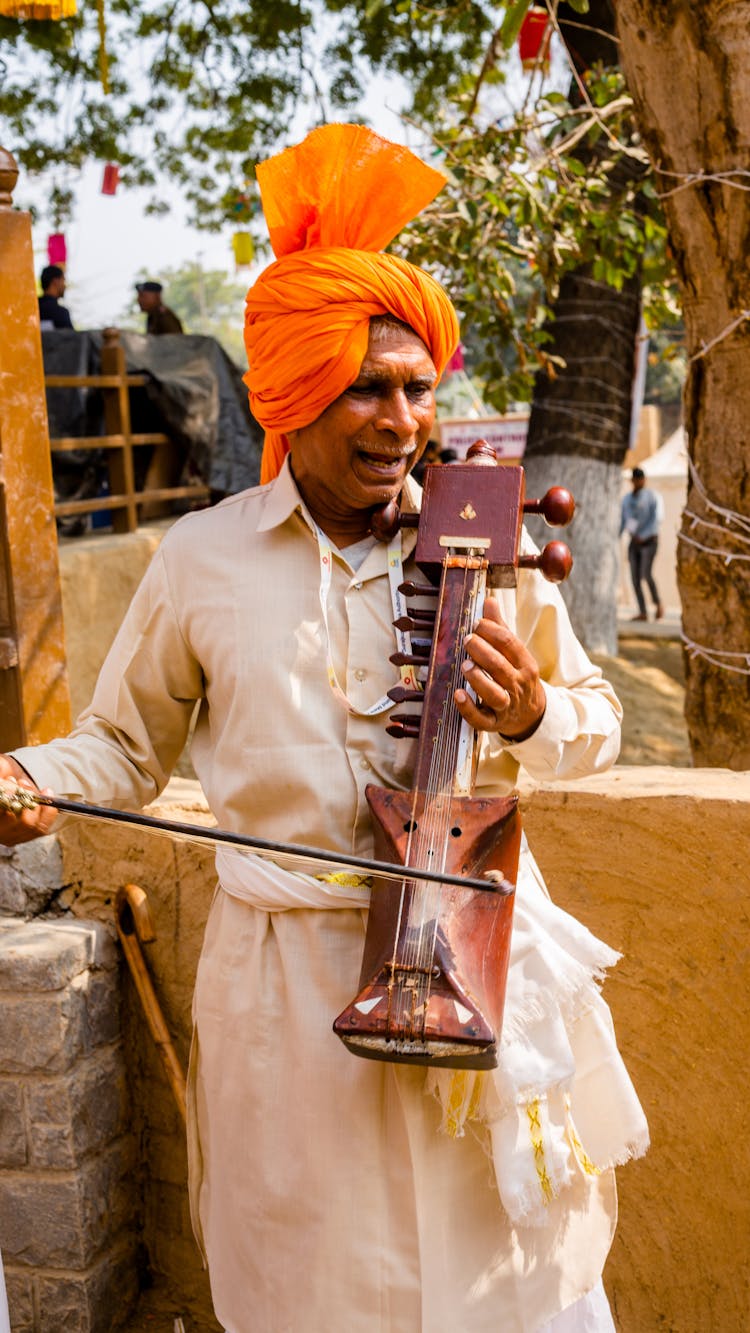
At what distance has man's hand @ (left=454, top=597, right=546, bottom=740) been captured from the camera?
1.80m

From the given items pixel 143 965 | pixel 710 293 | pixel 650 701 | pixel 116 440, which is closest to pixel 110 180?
pixel 116 440

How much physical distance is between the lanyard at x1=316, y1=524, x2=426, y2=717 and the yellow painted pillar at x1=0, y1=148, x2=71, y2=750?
3.30 ft

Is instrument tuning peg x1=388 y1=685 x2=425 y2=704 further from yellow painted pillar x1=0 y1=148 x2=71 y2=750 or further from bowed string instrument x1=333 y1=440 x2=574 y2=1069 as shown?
yellow painted pillar x1=0 y1=148 x2=71 y2=750

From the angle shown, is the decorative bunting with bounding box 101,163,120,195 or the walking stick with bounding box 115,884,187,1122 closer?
the walking stick with bounding box 115,884,187,1122

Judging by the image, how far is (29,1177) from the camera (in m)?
→ 2.91

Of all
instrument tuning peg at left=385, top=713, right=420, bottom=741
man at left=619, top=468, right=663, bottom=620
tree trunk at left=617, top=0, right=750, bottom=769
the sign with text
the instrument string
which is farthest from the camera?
man at left=619, top=468, right=663, bottom=620

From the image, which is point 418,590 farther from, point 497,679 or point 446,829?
point 446,829

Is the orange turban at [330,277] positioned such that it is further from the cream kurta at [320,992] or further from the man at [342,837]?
the cream kurta at [320,992]

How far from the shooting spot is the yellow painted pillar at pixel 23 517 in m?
2.87

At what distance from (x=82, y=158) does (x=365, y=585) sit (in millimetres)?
12787

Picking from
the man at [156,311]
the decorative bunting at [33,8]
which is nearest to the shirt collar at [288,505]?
the decorative bunting at [33,8]

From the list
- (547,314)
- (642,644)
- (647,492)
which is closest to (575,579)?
(642,644)

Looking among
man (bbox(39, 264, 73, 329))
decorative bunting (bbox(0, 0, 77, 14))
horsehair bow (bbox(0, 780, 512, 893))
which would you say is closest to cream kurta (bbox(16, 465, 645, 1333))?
horsehair bow (bbox(0, 780, 512, 893))

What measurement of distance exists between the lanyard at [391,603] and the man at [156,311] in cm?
1060
